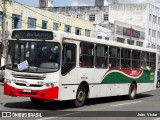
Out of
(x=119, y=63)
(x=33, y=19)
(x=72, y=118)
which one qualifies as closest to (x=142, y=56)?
(x=119, y=63)

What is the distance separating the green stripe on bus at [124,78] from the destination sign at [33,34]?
404 centimetres

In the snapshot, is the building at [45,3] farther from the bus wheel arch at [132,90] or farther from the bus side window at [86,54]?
the bus side window at [86,54]

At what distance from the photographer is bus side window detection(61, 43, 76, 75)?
14773mm

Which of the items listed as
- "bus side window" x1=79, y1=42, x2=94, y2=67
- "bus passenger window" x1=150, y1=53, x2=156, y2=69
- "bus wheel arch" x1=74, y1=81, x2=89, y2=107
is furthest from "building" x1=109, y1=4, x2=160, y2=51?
"bus wheel arch" x1=74, y1=81, x2=89, y2=107

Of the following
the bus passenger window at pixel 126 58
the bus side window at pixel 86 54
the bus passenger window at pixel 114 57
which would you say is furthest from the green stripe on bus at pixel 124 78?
the bus side window at pixel 86 54

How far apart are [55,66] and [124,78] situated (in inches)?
244

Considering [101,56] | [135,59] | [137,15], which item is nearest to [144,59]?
[135,59]

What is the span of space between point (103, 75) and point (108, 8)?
65927 millimetres

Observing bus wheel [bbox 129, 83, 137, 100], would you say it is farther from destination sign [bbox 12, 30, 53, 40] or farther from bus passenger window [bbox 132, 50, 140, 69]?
destination sign [bbox 12, 30, 53, 40]

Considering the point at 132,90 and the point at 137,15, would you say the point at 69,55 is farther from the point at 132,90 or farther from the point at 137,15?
the point at 137,15

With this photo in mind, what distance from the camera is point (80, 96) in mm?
16047

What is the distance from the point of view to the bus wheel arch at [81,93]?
15812 mm

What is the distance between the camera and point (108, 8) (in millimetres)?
82562

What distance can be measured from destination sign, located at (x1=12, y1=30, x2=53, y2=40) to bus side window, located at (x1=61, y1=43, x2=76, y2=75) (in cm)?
66
